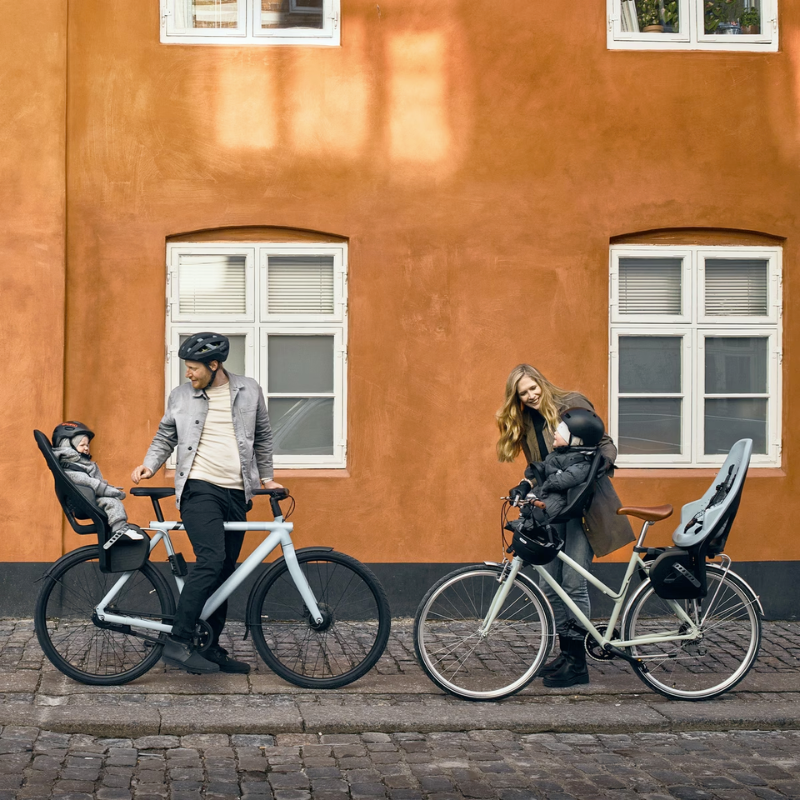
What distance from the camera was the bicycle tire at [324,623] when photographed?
19.6 ft

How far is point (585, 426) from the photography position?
597 centimetres

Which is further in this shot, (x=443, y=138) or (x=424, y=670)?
(x=443, y=138)

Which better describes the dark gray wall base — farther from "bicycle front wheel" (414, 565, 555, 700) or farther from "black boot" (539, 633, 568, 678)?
"bicycle front wheel" (414, 565, 555, 700)

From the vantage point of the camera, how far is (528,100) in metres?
8.17

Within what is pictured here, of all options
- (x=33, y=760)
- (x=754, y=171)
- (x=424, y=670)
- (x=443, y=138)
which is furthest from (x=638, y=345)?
(x=33, y=760)

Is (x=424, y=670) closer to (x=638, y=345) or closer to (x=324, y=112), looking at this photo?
(x=638, y=345)

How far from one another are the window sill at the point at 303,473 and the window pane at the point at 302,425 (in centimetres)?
14

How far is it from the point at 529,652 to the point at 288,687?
1301 mm

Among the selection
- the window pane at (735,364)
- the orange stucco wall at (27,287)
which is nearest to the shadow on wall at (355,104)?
the orange stucco wall at (27,287)

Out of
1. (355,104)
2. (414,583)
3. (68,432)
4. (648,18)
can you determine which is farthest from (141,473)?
(648,18)

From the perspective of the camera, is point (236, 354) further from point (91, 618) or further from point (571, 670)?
point (571, 670)

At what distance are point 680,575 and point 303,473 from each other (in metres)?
3.12

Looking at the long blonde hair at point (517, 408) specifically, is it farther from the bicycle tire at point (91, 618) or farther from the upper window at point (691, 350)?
the upper window at point (691, 350)

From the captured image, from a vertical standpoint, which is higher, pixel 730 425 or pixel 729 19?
pixel 729 19
